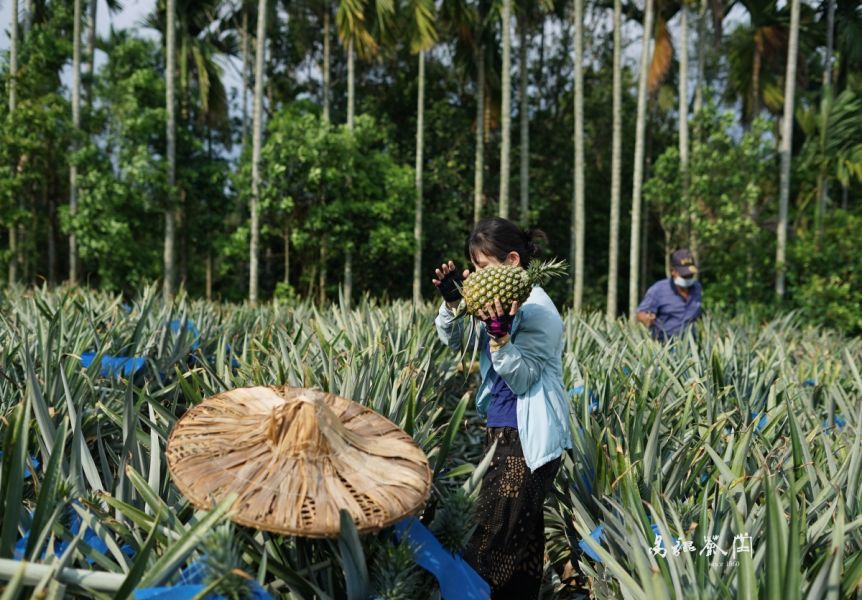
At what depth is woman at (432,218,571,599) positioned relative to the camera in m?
2.14

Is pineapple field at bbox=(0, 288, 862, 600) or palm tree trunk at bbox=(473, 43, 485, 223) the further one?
palm tree trunk at bbox=(473, 43, 485, 223)

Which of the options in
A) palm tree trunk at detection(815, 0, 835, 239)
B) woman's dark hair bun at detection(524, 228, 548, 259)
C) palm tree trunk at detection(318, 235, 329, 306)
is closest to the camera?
woman's dark hair bun at detection(524, 228, 548, 259)

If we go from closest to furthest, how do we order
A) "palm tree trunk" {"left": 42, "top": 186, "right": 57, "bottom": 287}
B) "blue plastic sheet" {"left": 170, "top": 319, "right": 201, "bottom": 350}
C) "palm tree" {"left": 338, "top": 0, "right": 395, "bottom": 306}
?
"blue plastic sheet" {"left": 170, "top": 319, "right": 201, "bottom": 350}
"palm tree" {"left": 338, "top": 0, "right": 395, "bottom": 306}
"palm tree trunk" {"left": 42, "top": 186, "right": 57, "bottom": 287}

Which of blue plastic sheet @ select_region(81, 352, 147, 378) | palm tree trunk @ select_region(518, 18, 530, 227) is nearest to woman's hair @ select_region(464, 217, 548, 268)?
blue plastic sheet @ select_region(81, 352, 147, 378)

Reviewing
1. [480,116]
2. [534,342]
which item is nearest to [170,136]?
[480,116]

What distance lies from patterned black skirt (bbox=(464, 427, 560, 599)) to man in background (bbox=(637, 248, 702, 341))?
11.6 ft

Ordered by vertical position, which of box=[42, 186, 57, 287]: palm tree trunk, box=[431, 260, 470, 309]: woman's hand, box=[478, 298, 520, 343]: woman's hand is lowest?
box=[478, 298, 520, 343]: woman's hand

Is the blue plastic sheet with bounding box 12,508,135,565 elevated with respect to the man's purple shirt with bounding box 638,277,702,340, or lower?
lower

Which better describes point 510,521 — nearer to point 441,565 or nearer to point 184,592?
point 441,565

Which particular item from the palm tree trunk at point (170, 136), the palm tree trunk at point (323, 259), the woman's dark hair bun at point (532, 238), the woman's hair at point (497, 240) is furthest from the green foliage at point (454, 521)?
the palm tree trunk at point (323, 259)

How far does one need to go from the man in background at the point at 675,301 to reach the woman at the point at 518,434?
11.4ft

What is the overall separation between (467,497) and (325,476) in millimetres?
433

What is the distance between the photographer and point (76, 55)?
→ 14516mm

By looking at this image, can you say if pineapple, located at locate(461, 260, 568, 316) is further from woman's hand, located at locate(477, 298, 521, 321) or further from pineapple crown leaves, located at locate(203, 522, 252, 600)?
pineapple crown leaves, located at locate(203, 522, 252, 600)
